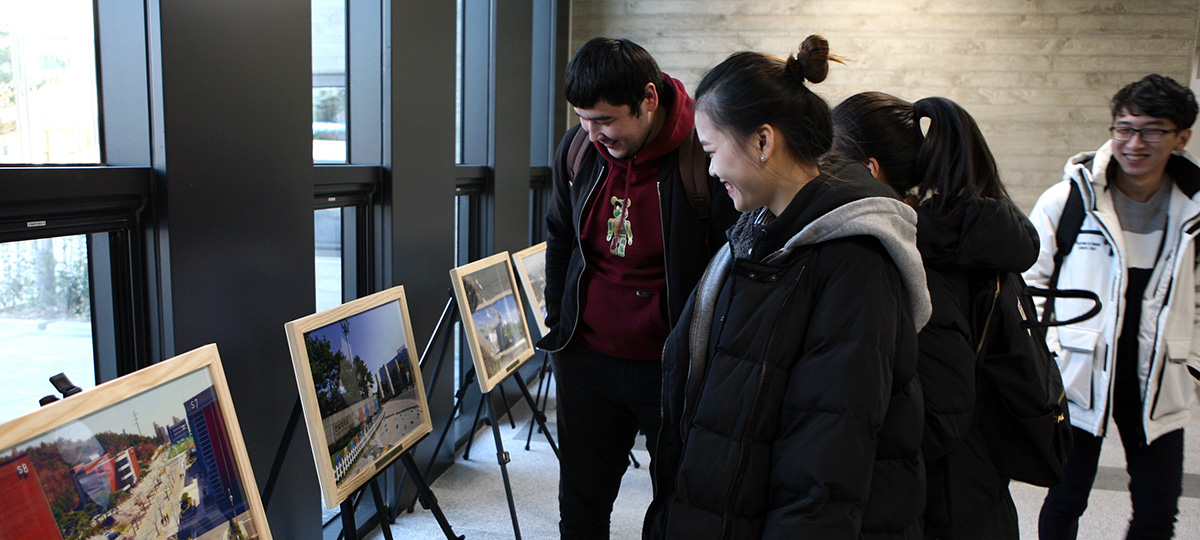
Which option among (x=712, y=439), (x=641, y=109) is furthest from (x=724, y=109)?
Answer: (x=641, y=109)

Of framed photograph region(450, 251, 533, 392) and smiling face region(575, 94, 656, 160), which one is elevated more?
smiling face region(575, 94, 656, 160)

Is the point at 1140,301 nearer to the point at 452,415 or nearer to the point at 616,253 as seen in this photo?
the point at 616,253

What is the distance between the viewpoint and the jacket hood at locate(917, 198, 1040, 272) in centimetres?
135

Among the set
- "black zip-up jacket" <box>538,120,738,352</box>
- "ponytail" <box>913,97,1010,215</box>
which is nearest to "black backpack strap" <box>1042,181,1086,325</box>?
"ponytail" <box>913,97,1010,215</box>

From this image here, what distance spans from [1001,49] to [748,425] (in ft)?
16.9

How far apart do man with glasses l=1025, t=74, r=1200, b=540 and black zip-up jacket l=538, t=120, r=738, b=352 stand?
105 cm

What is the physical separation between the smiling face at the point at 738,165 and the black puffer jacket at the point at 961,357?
1.29ft

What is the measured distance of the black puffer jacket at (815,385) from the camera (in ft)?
3.26

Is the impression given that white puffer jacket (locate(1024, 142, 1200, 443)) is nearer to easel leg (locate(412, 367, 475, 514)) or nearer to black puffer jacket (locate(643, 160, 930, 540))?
black puffer jacket (locate(643, 160, 930, 540))

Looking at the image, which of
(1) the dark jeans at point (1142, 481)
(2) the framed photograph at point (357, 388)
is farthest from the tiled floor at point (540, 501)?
(1) the dark jeans at point (1142, 481)

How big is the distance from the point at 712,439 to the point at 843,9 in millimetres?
5002

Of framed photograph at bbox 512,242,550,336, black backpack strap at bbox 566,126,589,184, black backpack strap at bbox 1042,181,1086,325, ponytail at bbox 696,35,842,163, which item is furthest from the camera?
framed photograph at bbox 512,242,550,336

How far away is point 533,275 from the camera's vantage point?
347 centimetres

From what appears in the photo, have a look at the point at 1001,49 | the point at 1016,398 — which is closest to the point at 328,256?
the point at 1016,398
